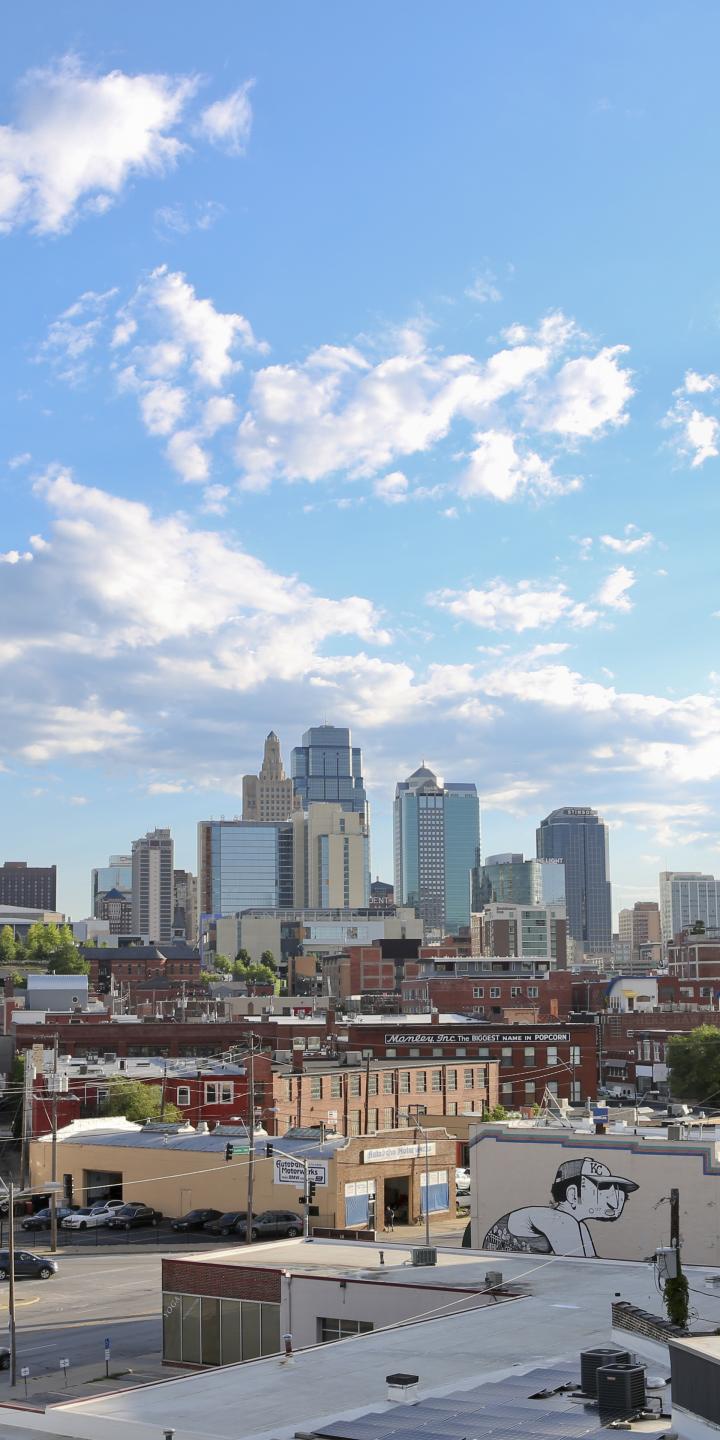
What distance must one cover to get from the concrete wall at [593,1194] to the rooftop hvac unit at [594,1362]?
71.6 ft

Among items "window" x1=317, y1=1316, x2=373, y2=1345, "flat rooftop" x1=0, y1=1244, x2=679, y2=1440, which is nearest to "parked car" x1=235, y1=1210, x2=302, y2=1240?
"window" x1=317, y1=1316, x2=373, y2=1345

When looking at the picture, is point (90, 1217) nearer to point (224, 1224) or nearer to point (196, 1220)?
point (196, 1220)

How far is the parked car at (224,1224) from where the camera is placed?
65.1m

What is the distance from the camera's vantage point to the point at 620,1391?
21.9m

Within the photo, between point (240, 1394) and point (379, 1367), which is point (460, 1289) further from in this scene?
point (240, 1394)

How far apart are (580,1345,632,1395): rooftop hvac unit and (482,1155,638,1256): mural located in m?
23.0

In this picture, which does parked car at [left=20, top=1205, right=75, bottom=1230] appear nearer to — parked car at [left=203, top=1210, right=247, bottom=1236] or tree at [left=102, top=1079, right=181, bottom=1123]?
parked car at [left=203, top=1210, right=247, bottom=1236]

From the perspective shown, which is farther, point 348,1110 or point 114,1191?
point 348,1110

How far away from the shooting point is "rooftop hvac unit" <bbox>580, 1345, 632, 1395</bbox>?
23.4 meters

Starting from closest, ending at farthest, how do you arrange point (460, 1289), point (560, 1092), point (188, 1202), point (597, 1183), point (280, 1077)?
1. point (460, 1289)
2. point (597, 1183)
3. point (188, 1202)
4. point (280, 1077)
5. point (560, 1092)

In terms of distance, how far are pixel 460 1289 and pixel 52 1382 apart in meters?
13.4

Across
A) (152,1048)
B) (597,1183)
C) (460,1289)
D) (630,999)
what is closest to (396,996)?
(630,999)

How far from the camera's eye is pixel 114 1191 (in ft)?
241

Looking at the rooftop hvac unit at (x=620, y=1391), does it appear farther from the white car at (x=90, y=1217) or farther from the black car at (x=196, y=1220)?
the white car at (x=90, y=1217)
